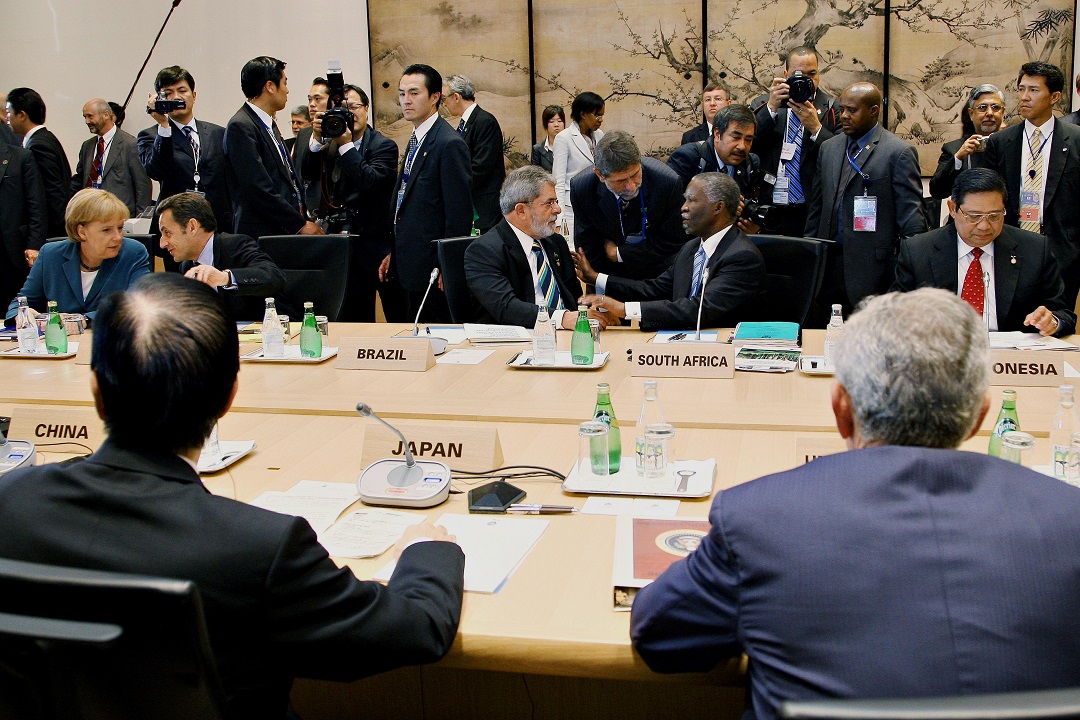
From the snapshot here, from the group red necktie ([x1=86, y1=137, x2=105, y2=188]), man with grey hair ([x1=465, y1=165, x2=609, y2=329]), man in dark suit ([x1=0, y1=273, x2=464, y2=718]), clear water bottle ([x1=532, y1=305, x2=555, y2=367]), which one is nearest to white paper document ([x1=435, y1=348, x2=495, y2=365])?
clear water bottle ([x1=532, y1=305, x2=555, y2=367])

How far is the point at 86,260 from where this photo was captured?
412cm

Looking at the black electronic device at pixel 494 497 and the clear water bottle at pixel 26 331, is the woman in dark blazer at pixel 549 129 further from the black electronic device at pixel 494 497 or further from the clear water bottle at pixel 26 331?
the black electronic device at pixel 494 497

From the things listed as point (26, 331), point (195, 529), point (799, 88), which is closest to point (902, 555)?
point (195, 529)

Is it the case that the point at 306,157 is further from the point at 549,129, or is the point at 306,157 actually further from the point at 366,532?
the point at 366,532

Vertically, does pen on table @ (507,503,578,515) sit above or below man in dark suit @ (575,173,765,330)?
below

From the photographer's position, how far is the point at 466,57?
7.47 meters

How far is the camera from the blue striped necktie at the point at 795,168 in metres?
5.19

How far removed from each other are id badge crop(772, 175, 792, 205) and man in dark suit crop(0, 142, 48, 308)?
4.49 metres

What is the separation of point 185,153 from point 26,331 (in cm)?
244

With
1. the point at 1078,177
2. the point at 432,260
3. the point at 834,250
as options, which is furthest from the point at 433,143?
the point at 1078,177

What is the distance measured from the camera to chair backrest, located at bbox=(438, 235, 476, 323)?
4.14 m

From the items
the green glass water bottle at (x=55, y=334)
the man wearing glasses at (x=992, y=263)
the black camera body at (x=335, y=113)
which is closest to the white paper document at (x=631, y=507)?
the man wearing glasses at (x=992, y=263)

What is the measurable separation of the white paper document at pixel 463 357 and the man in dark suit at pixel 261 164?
205 centimetres

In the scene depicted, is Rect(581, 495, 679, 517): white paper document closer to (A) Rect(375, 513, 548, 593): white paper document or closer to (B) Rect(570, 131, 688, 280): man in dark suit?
(A) Rect(375, 513, 548, 593): white paper document
